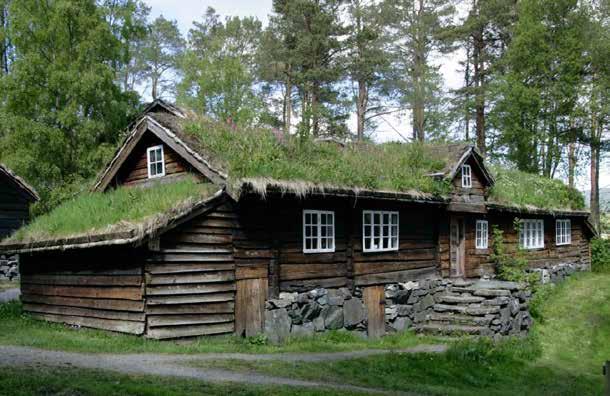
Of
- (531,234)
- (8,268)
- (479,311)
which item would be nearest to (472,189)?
(479,311)

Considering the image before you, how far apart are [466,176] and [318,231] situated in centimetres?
794

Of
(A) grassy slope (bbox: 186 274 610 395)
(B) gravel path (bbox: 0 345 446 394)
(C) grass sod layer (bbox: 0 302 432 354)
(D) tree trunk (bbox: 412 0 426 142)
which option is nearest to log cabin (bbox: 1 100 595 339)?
(C) grass sod layer (bbox: 0 302 432 354)

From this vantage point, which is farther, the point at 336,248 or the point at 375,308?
the point at 375,308

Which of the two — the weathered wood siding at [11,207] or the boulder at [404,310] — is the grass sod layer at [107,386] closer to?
the boulder at [404,310]

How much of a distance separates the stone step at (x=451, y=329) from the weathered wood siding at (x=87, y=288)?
Result: 9.00m

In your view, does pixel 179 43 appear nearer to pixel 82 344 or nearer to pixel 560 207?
pixel 560 207

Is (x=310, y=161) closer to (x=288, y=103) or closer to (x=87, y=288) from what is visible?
(x=87, y=288)

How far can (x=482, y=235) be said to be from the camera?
25203 mm

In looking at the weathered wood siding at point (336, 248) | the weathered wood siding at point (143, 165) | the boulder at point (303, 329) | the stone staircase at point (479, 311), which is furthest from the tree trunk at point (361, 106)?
the boulder at point (303, 329)

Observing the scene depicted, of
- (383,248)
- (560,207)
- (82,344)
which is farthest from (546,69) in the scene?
(82,344)

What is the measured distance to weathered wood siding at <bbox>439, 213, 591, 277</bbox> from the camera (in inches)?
950

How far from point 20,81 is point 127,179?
8.18 metres

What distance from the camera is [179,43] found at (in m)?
44.8

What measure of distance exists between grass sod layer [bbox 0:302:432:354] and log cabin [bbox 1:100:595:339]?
35 centimetres
